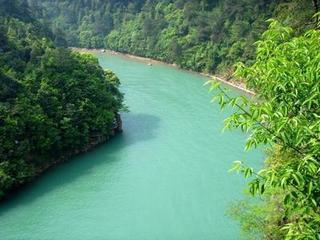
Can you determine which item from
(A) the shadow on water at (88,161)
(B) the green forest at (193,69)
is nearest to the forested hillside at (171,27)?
(B) the green forest at (193,69)

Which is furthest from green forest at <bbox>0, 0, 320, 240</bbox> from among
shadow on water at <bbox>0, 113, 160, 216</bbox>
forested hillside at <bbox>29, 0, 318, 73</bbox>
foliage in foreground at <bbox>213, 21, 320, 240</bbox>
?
shadow on water at <bbox>0, 113, 160, 216</bbox>

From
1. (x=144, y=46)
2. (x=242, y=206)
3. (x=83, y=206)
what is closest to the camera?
(x=242, y=206)

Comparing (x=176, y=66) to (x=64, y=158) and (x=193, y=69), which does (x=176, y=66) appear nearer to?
(x=193, y=69)

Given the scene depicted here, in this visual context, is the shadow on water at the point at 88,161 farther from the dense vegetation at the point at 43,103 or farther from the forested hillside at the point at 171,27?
the forested hillside at the point at 171,27

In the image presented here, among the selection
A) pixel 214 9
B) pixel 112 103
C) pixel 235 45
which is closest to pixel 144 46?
pixel 214 9

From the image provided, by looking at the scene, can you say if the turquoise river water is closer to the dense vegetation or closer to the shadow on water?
the shadow on water

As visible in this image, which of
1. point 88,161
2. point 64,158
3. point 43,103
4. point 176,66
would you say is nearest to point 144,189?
point 88,161

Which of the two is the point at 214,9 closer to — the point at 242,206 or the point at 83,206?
the point at 83,206
